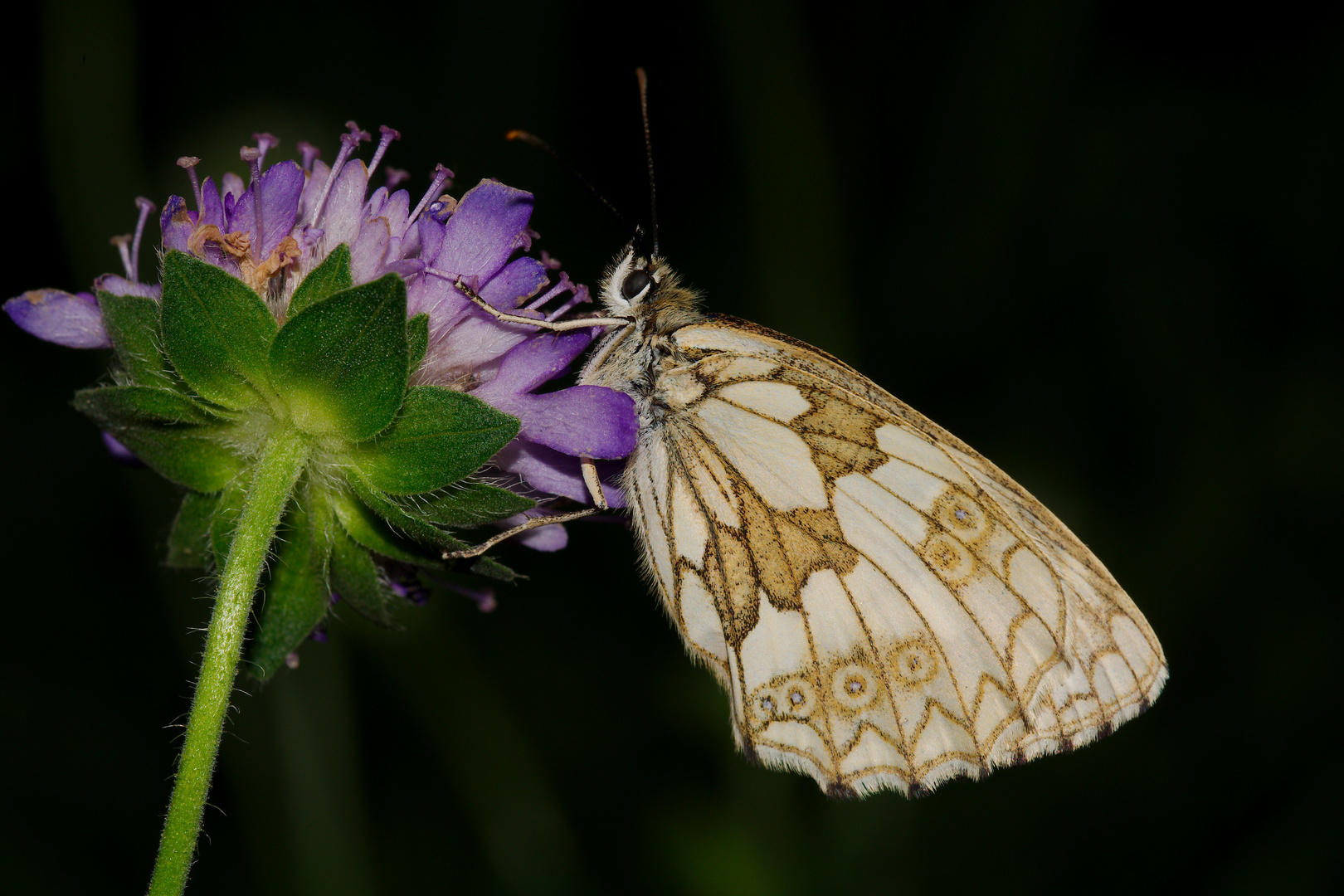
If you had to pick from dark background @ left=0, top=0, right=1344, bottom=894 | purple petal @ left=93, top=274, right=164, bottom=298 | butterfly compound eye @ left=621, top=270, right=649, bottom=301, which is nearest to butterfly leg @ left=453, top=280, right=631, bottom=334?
butterfly compound eye @ left=621, top=270, right=649, bottom=301

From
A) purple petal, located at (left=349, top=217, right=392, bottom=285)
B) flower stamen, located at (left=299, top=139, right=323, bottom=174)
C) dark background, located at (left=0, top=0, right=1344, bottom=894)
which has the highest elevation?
flower stamen, located at (left=299, top=139, right=323, bottom=174)

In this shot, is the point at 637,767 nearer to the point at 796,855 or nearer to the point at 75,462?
the point at 796,855

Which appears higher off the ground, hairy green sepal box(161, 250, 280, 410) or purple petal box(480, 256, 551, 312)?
purple petal box(480, 256, 551, 312)

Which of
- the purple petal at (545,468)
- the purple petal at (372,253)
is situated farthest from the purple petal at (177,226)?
the purple petal at (545,468)

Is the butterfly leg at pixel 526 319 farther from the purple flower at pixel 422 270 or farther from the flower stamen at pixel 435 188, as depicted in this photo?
the flower stamen at pixel 435 188

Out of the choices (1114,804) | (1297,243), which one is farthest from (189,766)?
(1297,243)

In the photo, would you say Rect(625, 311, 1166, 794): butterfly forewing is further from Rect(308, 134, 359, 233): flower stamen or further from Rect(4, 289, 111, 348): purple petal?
Rect(4, 289, 111, 348): purple petal

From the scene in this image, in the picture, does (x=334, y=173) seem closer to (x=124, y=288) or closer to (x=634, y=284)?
(x=124, y=288)

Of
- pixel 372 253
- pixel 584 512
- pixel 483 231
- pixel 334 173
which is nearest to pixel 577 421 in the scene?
pixel 584 512
